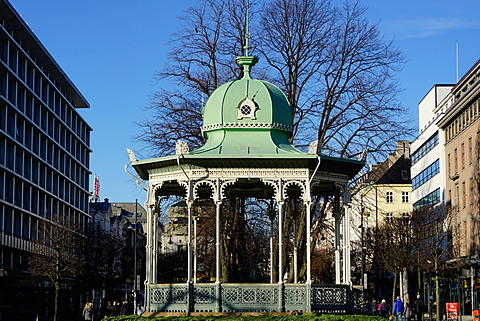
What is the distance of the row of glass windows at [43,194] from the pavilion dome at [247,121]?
162 ft

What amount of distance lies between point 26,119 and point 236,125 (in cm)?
5795

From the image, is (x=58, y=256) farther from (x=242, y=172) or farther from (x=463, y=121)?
(x=242, y=172)

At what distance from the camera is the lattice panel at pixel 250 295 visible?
27.2 meters

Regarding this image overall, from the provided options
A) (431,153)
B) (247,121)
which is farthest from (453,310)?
(431,153)

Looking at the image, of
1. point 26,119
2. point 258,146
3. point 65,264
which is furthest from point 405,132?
point 26,119

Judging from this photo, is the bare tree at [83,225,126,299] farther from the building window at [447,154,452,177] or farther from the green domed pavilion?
the green domed pavilion

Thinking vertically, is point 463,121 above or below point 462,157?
above

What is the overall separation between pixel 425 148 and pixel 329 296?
6387 cm

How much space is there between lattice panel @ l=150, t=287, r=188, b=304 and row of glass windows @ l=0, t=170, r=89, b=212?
4970cm

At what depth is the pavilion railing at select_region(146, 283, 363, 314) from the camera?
88.8 feet

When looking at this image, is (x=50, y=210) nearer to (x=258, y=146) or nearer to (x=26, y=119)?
(x=26, y=119)

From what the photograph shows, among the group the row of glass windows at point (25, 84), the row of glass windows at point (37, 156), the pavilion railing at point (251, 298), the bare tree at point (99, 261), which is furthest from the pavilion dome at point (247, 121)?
the bare tree at point (99, 261)

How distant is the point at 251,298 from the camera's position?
27188 mm

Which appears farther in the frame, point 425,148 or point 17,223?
point 425,148
